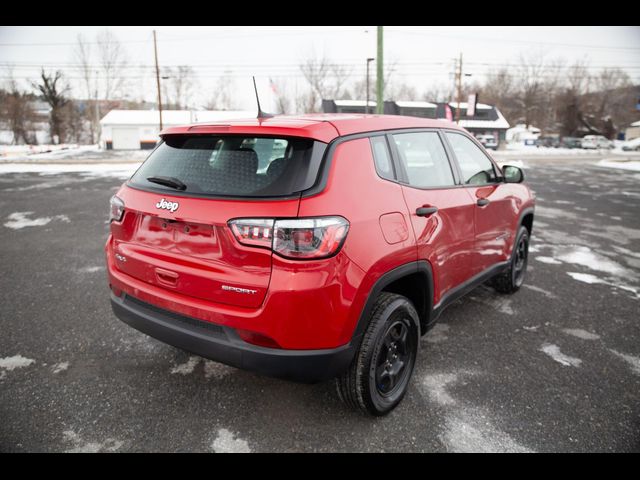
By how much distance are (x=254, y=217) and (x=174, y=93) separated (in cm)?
7796

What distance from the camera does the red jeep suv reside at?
2.06m

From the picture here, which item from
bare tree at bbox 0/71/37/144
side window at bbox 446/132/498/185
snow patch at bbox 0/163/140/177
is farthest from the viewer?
bare tree at bbox 0/71/37/144

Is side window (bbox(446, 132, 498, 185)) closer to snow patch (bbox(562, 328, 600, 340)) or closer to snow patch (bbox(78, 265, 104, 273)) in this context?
snow patch (bbox(562, 328, 600, 340))

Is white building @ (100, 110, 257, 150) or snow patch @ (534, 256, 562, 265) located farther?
white building @ (100, 110, 257, 150)

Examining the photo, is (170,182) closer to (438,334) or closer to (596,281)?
(438,334)

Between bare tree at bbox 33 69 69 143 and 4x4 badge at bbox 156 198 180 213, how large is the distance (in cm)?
6123

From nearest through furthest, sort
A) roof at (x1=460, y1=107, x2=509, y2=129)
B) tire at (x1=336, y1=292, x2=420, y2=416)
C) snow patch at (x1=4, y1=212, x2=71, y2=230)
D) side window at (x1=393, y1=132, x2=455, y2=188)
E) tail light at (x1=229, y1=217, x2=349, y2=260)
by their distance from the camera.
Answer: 1. tail light at (x1=229, y1=217, x2=349, y2=260)
2. tire at (x1=336, y1=292, x2=420, y2=416)
3. side window at (x1=393, y1=132, x2=455, y2=188)
4. snow patch at (x1=4, y1=212, x2=71, y2=230)
5. roof at (x1=460, y1=107, x2=509, y2=129)

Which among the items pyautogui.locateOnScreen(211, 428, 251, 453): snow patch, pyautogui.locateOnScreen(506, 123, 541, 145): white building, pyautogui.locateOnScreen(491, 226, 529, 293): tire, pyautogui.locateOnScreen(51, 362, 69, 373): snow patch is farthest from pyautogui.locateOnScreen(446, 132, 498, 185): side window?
pyautogui.locateOnScreen(506, 123, 541, 145): white building

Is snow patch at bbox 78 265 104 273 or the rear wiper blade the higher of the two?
the rear wiper blade

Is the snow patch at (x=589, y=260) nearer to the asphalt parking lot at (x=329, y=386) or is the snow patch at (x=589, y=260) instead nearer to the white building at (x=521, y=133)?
the asphalt parking lot at (x=329, y=386)
